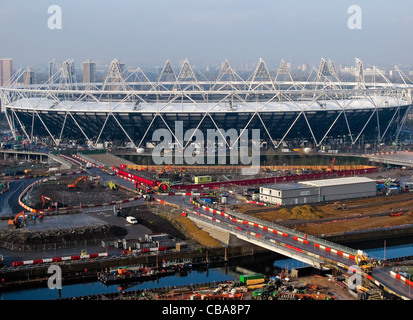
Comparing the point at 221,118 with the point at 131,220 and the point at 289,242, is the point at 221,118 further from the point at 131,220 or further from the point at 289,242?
the point at 289,242

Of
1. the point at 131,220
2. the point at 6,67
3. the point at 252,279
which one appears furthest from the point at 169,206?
the point at 6,67

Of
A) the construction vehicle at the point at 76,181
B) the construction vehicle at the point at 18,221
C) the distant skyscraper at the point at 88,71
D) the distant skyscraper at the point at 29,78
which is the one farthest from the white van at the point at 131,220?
the distant skyscraper at the point at 88,71

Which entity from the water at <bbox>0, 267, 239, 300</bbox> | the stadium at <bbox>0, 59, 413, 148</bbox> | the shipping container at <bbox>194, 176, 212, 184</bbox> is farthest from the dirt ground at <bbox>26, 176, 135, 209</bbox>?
the stadium at <bbox>0, 59, 413, 148</bbox>

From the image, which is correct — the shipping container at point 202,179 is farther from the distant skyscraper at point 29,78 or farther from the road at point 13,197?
the distant skyscraper at point 29,78

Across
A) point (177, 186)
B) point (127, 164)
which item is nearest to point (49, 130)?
point (127, 164)

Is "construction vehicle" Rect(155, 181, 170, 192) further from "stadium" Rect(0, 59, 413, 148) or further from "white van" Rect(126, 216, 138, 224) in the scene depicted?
"stadium" Rect(0, 59, 413, 148)

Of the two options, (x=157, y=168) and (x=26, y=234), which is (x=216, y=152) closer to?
(x=157, y=168)

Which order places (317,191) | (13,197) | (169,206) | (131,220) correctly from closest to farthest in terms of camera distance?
(131,220) → (169,206) → (317,191) → (13,197)
